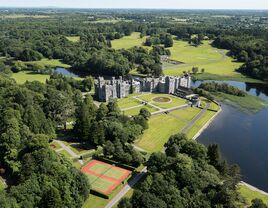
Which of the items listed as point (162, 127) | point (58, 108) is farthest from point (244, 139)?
point (58, 108)

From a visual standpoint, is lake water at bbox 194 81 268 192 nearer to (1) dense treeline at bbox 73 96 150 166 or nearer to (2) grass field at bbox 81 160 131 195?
(1) dense treeline at bbox 73 96 150 166

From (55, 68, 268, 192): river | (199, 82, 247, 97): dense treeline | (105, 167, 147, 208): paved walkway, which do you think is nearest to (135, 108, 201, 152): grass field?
(55, 68, 268, 192): river

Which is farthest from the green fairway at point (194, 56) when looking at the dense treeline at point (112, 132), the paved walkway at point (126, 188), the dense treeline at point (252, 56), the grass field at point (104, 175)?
the paved walkway at point (126, 188)

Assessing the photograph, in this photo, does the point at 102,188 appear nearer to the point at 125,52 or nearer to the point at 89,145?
the point at 89,145

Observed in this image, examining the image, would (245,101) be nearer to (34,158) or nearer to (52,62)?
(34,158)

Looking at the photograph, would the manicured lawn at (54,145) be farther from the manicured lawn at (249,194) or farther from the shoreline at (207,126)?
the manicured lawn at (249,194)
